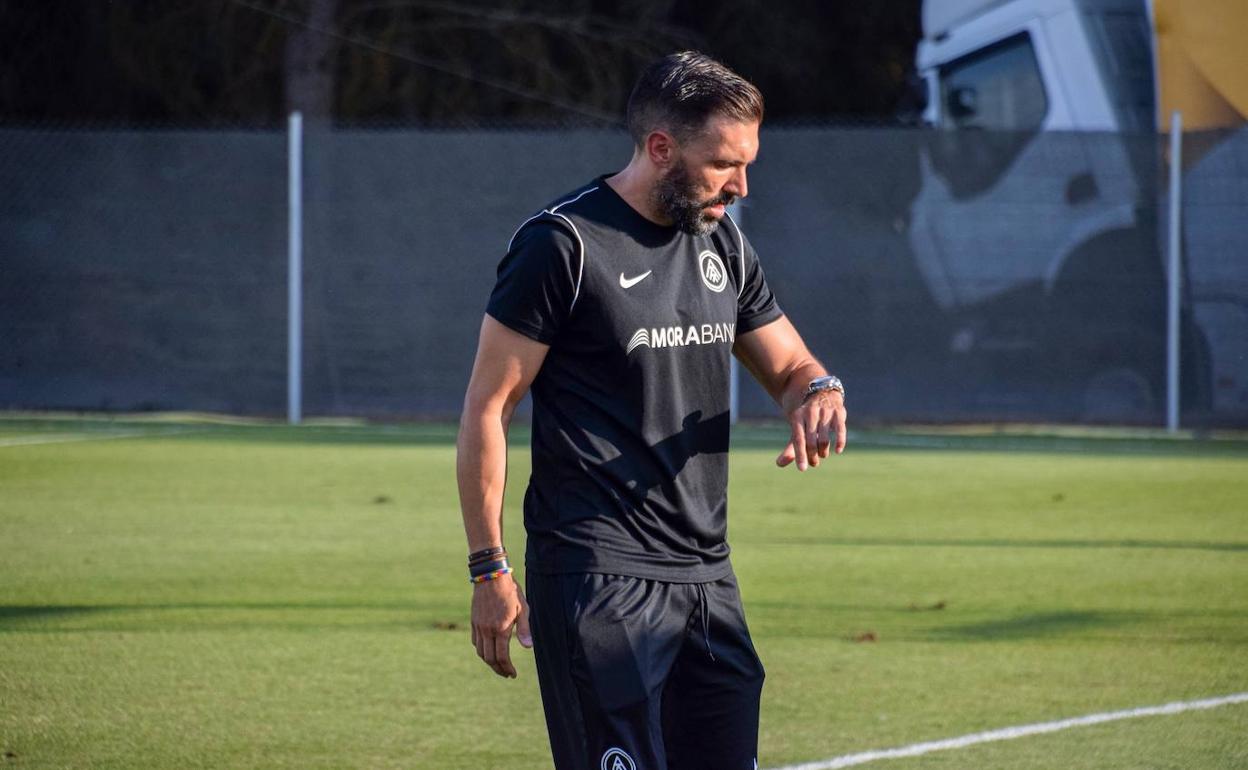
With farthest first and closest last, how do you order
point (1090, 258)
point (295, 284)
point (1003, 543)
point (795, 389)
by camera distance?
point (295, 284), point (1090, 258), point (1003, 543), point (795, 389)

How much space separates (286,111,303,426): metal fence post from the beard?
1339 cm

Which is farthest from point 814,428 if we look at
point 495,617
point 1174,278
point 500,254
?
point 500,254

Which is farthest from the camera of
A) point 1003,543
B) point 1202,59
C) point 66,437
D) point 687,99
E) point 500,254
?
point 1202,59

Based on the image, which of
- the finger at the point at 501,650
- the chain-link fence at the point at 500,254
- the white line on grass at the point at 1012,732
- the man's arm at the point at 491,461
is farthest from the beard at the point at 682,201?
the chain-link fence at the point at 500,254

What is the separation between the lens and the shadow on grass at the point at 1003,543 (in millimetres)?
9891

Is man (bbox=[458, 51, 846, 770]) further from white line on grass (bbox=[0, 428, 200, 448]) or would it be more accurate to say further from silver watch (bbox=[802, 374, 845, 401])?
white line on grass (bbox=[0, 428, 200, 448])

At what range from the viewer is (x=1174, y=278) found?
628 inches

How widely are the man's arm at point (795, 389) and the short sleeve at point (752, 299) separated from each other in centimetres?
2

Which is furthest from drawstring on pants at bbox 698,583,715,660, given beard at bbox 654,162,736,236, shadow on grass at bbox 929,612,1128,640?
shadow on grass at bbox 929,612,1128,640

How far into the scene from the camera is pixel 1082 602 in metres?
8.37

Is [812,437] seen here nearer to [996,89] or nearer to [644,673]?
[644,673]

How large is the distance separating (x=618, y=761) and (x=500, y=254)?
13.1 m

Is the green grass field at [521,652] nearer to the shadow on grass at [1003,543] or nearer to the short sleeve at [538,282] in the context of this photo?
the shadow on grass at [1003,543]

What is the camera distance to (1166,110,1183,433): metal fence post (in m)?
16.0
